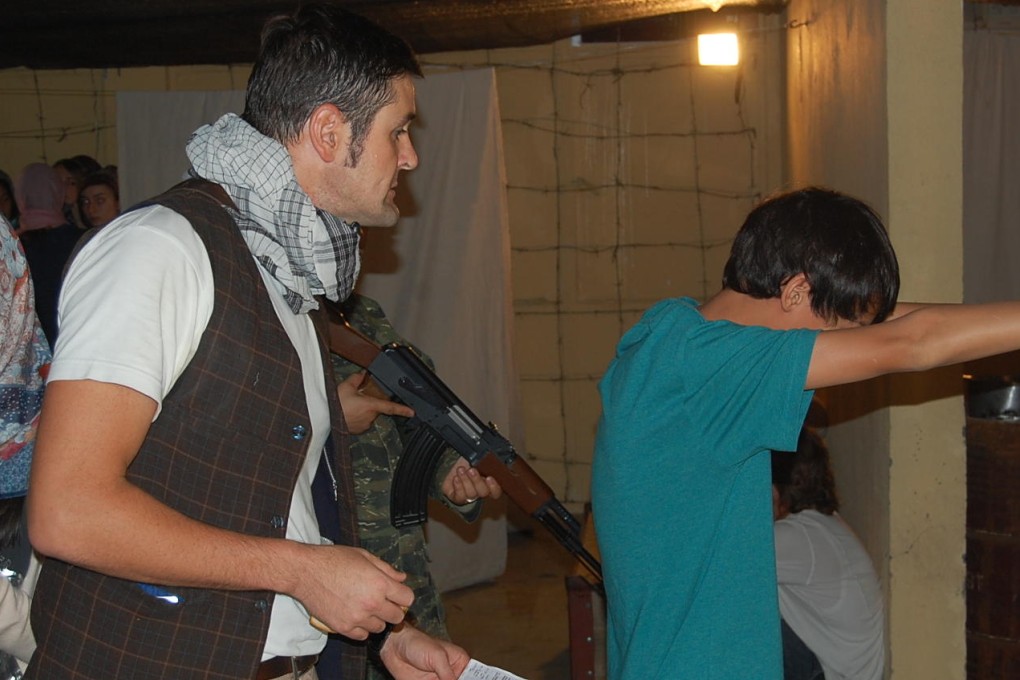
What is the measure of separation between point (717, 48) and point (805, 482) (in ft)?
11.9

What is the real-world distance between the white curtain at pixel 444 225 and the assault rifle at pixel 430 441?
184cm

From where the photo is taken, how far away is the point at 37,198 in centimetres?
428

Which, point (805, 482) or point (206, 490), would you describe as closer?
point (206, 490)

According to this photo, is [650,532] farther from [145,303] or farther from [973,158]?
[973,158]

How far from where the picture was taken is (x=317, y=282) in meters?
1.42

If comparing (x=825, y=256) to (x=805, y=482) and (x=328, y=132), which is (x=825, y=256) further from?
(x=805, y=482)

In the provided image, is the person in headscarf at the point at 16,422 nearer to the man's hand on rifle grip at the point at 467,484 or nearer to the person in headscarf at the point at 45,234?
the man's hand on rifle grip at the point at 467,484

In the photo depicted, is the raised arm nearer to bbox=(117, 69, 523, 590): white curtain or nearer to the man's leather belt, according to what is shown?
the man's leather belt

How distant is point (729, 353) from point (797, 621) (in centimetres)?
147

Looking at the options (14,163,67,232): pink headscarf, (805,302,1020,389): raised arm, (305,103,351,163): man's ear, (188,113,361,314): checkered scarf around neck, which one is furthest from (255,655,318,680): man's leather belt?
(14,163,67,232): pink headscarf

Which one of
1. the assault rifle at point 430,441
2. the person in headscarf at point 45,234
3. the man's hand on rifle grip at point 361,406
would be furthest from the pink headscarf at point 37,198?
the man's hand on rifle grip at point 361,406

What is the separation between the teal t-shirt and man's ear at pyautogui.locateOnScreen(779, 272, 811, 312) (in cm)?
16

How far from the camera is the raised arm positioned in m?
1.45

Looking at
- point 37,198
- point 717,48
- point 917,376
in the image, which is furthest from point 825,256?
point 717,48
